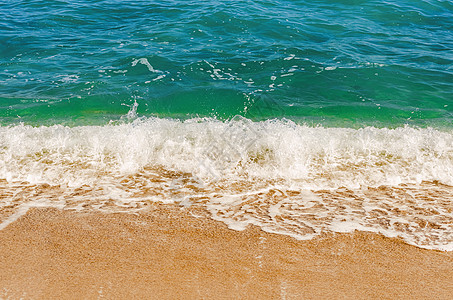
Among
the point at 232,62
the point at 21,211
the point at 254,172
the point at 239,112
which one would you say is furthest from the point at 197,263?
the point at 232,62

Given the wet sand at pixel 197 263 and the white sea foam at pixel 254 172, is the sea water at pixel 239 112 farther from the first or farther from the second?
the wet sand at pixel 197 263

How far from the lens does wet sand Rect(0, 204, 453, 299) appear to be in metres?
3.53

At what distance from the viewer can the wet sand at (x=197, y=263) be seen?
3527 mm

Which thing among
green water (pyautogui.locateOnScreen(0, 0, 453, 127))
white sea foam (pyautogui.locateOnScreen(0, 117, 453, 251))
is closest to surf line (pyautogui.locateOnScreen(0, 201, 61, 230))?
white sea foam (pyautogui.locateOnScreen(0, 117, 453, 251))

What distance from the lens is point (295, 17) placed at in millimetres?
13734

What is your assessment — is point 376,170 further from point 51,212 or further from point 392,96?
point 51,212

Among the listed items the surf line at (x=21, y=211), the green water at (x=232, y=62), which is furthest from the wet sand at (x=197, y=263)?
the green water at (x=232, y=62)

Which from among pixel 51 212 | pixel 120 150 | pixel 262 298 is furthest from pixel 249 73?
pixel 262 298

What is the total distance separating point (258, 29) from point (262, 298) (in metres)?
10.8

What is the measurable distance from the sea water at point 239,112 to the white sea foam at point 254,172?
1.2 inches

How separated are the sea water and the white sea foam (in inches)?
1.2

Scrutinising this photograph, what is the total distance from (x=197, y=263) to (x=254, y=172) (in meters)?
2.41

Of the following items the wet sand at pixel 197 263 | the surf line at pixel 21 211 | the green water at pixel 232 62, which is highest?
the green water at pixel 232 62

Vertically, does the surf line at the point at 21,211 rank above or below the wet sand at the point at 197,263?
below
